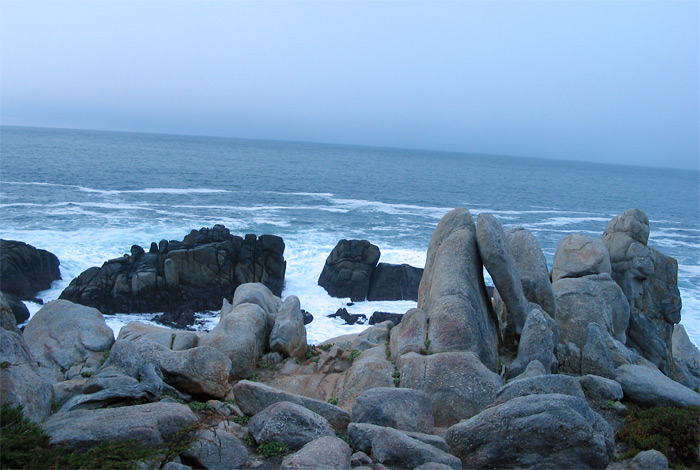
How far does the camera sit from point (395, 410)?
1116 centimetres

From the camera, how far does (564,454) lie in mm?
9219

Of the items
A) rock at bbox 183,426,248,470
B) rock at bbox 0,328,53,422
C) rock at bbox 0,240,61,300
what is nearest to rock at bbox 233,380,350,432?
rock at bbox 183,426,248,470

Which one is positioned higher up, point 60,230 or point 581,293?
point 581,293

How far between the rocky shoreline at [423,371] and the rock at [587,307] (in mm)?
53

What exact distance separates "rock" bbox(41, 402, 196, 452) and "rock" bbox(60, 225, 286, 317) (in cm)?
2594

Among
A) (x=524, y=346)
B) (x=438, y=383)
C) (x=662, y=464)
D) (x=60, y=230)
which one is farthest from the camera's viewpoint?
(x=60, y=230)

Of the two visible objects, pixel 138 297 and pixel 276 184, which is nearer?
pixel 138 297

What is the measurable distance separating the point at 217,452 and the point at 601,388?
10.6m

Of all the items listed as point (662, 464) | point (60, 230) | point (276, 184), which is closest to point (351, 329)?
point (662, 464)

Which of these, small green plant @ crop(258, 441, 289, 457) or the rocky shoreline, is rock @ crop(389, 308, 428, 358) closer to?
the rocky shoreline

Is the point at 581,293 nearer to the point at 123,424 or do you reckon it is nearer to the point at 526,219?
the point at 123,424

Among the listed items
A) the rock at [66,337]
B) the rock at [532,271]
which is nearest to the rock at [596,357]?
the rock at [532,271]

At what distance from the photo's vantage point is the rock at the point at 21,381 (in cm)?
841

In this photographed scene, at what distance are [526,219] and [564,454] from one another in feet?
217
